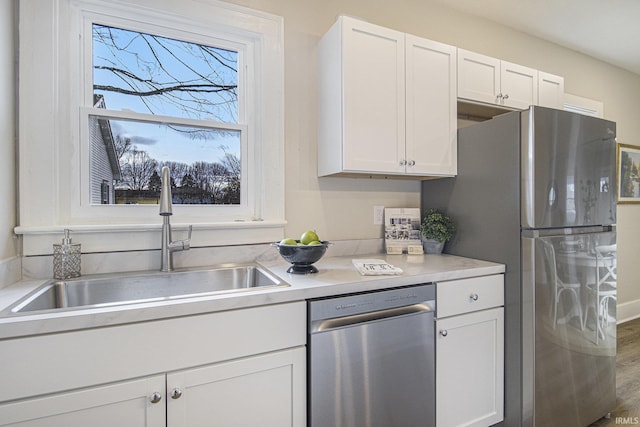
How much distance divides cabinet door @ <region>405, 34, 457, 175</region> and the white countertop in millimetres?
583

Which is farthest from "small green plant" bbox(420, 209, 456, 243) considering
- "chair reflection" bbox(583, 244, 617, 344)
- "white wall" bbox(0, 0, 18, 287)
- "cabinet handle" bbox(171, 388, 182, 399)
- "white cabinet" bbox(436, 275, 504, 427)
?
"white wall" bbox(0, 0, 18, 287)

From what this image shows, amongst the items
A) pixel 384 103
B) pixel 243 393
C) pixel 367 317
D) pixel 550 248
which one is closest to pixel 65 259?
pixel 243 393

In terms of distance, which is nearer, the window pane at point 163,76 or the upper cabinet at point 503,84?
the window pane at point 163,76

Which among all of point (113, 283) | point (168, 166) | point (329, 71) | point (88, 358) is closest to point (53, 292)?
point (113, 283)

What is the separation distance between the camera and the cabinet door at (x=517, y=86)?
83.0 inches

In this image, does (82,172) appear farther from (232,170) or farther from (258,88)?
(258,88)

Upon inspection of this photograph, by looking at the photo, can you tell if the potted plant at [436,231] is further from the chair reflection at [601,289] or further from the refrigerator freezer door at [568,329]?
the chair reflection at [601,289]

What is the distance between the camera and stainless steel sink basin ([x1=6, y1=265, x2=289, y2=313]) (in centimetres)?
123

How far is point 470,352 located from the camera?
60.4 inches

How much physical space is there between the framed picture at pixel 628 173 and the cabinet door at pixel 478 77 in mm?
2197

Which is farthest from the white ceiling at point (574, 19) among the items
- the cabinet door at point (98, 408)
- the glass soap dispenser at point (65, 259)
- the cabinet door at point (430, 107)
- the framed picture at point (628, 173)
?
the cabinet door at point (98, 408)

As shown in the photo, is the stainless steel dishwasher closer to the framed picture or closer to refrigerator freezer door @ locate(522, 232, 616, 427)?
refrigerator freezer door @ locate(522, 232, 616, 427)

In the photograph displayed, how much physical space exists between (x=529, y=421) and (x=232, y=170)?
198 centimetres

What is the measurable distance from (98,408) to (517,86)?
277cm
